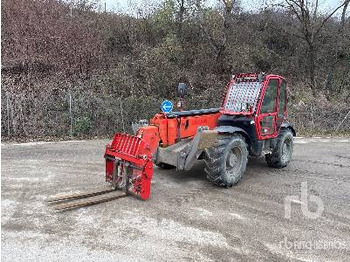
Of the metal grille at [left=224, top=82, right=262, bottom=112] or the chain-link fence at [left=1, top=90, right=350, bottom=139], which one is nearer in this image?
the metal grille at [left=224, top=82, right=262, bottom=112]

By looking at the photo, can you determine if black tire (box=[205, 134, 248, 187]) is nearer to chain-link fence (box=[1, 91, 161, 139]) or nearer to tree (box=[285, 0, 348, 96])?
chain-link fence (box=[1, 91, 161, 139])

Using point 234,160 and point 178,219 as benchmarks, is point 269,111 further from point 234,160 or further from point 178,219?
point 178,219

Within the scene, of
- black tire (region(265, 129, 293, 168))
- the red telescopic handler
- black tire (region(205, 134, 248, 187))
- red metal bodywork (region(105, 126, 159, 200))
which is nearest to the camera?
red metal bodywork (region(105, 126, 159, 200))

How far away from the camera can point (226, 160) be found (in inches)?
278

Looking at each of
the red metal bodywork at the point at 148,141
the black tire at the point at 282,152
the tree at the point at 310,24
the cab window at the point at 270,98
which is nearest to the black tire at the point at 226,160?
the red metal bodywork at the point at 148,141

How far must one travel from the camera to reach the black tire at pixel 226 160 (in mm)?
6871

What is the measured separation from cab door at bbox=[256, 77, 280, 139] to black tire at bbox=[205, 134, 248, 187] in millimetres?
697

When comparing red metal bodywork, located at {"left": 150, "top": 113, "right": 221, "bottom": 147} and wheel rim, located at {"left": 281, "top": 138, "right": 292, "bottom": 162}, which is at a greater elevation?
red metal bodywork, located at {"left": 150, "top": 113, "right": 221, "bottom": 147}

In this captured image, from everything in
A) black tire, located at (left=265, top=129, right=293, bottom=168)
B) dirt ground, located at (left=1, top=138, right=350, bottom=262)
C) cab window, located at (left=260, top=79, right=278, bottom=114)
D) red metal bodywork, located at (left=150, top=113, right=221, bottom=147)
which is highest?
cab window, located at (left=260, top=79, right=278, bottom=114)

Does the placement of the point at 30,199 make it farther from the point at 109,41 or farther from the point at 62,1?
the point at 62,1

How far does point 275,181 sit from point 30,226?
4.90 metres

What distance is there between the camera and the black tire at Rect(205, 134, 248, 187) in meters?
6.87

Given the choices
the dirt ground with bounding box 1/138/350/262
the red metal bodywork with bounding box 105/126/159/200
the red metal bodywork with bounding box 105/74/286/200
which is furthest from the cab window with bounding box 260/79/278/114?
the red metal bodywork with bounding box 105/126/159/200


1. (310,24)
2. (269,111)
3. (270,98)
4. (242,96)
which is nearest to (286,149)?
(269,111)
